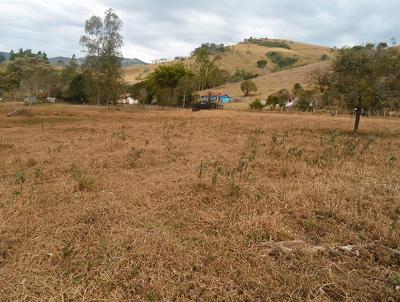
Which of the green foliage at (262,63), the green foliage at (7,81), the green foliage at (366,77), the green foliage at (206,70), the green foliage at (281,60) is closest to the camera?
the green foliage at (366,77)

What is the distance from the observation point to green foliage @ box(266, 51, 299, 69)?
488 feet

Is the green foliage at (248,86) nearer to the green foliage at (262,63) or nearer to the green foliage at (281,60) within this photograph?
the green foliage at (262,63)

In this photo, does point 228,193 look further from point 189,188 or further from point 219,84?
point 219,84

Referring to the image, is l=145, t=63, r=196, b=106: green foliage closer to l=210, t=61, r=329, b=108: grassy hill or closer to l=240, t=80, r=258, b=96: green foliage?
l=240, t=80, r=258, b=96: green foliage

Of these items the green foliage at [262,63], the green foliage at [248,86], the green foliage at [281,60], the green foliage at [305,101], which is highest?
the green foliage at [281,60]

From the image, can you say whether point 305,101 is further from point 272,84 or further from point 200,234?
point 200,234

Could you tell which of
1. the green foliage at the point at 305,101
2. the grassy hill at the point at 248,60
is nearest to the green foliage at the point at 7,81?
the grassy hill at the point at 248,60

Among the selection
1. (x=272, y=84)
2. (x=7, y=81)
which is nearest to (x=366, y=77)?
(x=272, y=84)

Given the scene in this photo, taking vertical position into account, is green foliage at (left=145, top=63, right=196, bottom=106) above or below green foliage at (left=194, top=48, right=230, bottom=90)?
below

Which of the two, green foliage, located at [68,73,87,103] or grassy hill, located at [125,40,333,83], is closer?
green foliage, located at [68,73,87,103]

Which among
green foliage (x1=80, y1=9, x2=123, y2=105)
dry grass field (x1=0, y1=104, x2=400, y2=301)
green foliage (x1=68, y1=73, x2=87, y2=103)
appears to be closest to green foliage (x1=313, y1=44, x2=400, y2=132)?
dry grass field (x1=0, y1=104, x2=400, y2=301)

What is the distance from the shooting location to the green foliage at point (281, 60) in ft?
488

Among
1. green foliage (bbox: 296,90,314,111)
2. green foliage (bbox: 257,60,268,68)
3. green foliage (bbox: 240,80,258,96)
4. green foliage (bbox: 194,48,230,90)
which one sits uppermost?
green foliage (bbox: 257,60,268,68)

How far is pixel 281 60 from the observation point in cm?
15200
